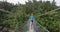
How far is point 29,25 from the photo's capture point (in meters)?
4.03

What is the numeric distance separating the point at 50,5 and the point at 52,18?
542 millimetres

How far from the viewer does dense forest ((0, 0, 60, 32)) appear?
16.1ft

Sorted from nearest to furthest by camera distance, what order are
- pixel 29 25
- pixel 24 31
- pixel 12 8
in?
pixel 29 25
pixel 24 31
pixel 12 8

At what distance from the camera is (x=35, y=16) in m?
4.97

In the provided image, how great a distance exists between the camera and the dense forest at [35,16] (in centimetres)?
492

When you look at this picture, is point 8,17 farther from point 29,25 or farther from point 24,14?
point 29,25

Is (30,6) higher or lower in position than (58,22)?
higher

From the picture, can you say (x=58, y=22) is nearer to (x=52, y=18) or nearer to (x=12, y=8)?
(x=52, y=18)

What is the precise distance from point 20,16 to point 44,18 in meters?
0.65

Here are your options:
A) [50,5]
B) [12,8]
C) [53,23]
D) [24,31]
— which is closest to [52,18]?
[53,23]

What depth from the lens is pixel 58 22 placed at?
4855mm

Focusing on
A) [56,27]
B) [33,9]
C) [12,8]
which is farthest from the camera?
[12,8]

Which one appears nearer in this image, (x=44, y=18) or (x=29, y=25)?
(x=29, y=25)

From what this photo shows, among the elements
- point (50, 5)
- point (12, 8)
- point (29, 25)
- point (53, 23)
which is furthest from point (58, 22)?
point (12, 8)
